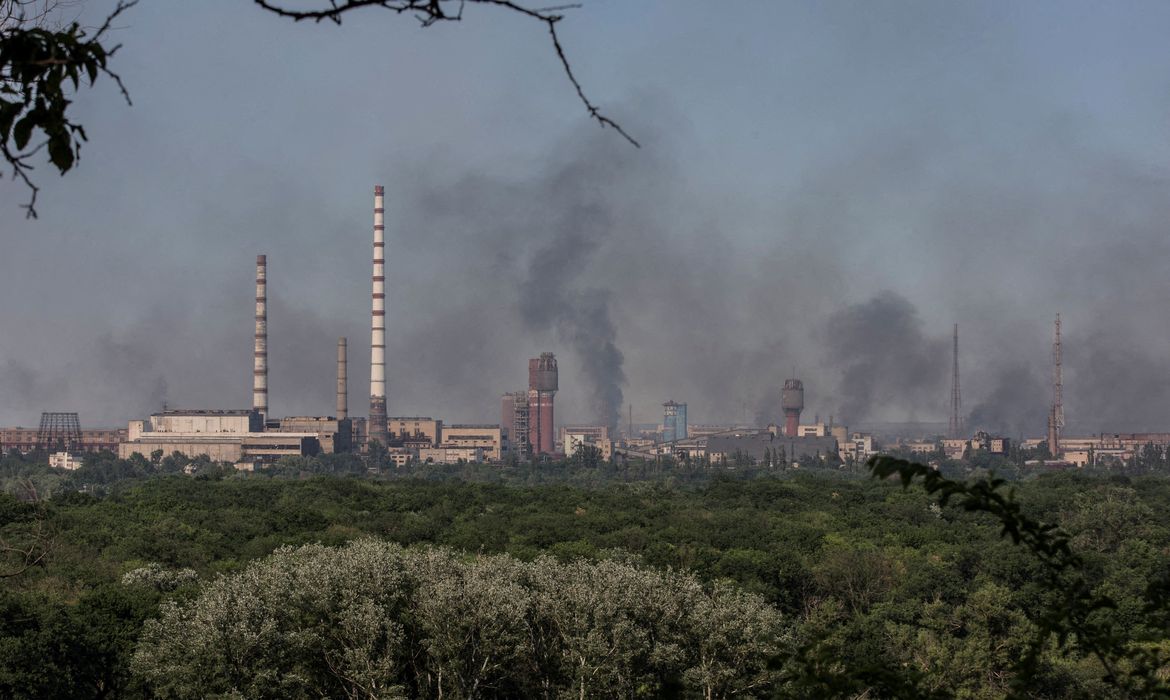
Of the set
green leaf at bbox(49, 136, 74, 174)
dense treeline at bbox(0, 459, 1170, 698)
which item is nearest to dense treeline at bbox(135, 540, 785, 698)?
dense treeline at bbox(0, 459, 1170, 698)

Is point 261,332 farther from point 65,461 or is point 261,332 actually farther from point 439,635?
point 439,635

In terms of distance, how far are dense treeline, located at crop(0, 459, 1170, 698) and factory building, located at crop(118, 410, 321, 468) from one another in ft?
276

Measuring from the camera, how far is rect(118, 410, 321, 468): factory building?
627 feet

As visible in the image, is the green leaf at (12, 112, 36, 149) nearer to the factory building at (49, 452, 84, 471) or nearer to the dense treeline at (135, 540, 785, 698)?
the dense treeline at (135, 540, 785, 698)

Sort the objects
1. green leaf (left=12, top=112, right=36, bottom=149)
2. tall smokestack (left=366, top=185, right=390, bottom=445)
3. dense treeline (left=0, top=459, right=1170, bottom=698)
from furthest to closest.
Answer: tall smokestack (left=366, top=185, right=390, bottom=445) → dense treeline (left=0, top=459, right=1170, bottom=698) → green leaf (left=12, top=112, right=36, bottom=149)

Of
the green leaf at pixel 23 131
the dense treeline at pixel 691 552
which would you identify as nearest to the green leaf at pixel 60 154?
the green leaf at pixel 23 131

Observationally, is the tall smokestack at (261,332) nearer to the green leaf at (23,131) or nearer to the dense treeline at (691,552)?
the dense treeline at (691,552)

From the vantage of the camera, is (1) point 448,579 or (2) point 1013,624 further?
(2) point 1013,624

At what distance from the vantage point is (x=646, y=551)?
2313 inches

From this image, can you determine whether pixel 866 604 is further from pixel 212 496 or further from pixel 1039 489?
pixel 1039 489

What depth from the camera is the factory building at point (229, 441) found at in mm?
191250

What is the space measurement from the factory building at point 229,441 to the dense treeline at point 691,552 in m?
84.2

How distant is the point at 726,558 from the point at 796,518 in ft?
91.6

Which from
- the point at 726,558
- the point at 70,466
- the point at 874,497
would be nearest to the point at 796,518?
the point at 874,497
